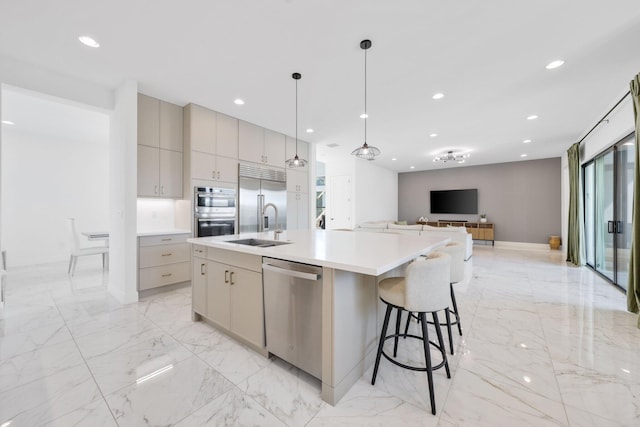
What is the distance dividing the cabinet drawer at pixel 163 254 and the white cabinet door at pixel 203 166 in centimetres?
108

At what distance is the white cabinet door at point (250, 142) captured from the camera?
15.2 ft

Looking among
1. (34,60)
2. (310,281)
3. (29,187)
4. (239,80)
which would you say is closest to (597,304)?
(310,281)

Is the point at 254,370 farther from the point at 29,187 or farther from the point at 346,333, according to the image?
the point at 29,187

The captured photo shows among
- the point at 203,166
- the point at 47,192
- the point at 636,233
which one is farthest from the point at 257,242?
the point at 47,192

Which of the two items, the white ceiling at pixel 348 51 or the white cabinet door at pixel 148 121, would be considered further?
the white cabinet door at pixel 148 121

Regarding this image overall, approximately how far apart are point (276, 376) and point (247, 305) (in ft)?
1.84

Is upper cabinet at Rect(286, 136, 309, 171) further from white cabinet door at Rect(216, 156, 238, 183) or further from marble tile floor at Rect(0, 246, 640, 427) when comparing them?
marble tile floor at Rect(0, 246, 640, 427)

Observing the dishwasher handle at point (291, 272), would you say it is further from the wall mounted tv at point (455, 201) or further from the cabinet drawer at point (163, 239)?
the wall mounted tv at point (455, 201)

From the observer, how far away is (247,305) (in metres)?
2.09

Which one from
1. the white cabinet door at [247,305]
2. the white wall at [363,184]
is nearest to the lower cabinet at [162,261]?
the white cabinet door at [247,305]

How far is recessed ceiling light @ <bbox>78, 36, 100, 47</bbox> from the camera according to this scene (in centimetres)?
247

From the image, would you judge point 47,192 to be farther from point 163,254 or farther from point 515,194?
point 515,194

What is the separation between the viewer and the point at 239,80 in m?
3.25

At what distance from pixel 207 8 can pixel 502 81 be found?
11.2ft
